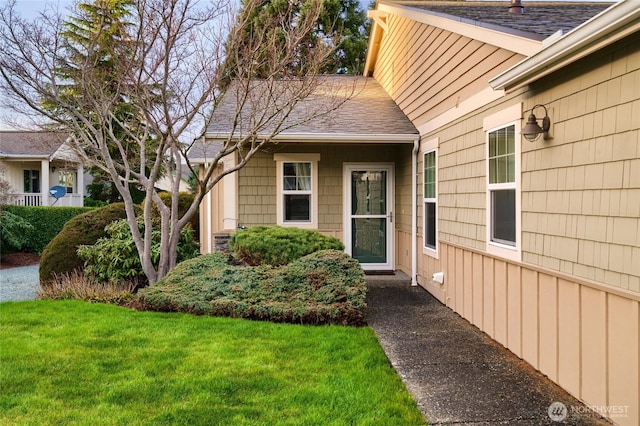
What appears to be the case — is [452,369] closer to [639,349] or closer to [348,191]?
[639,349]

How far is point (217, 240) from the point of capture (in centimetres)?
860

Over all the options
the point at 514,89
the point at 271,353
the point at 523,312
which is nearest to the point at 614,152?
the point at 514,89

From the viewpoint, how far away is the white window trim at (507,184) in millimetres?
4586

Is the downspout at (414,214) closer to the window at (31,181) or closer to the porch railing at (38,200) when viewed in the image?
the porch railing at (38,200)

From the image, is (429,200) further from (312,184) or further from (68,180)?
(68,180)

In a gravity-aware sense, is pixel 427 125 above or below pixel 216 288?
above

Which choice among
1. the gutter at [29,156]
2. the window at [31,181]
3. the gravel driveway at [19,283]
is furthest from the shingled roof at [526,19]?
the window at [31,181]

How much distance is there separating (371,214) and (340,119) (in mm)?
1965

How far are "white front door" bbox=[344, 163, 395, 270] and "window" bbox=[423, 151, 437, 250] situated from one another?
62.1 inches

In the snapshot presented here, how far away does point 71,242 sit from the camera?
8719 mm

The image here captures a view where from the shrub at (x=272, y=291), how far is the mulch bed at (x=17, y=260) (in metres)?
8.86

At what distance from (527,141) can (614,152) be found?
1.27m

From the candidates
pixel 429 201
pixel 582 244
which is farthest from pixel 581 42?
pixel 429 201

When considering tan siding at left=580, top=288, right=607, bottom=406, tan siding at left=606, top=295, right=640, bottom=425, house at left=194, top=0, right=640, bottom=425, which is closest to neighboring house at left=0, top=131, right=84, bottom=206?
house at left=194, top=0, right=640, bottom=425
